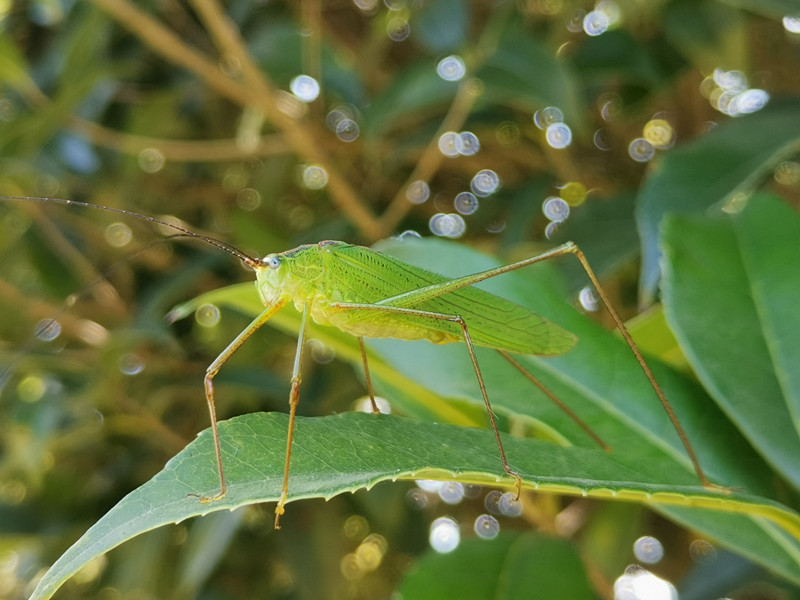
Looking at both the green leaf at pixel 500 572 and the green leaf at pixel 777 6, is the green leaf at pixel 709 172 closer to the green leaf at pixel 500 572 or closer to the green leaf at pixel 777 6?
the green leaf at pixel 777 6

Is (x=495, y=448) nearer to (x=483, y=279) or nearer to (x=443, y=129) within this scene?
(x=483, y=279)

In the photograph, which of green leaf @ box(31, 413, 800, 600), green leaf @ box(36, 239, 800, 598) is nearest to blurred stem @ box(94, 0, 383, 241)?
green leaf @ box(36, 239, 800, 598)

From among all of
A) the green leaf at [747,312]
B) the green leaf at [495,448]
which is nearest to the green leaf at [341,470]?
the green leaf at [495,448]

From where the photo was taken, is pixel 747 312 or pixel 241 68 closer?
pixel 747 312

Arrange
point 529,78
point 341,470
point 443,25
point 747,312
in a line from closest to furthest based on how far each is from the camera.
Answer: point 341,470
point 747,312
point 529,78
point 443,25

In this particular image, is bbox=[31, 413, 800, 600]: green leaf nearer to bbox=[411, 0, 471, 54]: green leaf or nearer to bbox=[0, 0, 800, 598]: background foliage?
bbox=[0, 0, 800, 598]: background foliage

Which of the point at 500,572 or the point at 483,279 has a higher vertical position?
the point at 483,279

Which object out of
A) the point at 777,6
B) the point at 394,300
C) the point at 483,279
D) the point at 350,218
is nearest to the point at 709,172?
the point at 777,6
